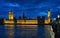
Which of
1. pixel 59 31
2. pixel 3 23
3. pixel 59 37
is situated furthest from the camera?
pixel 3 23

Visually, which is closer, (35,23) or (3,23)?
(35,23)

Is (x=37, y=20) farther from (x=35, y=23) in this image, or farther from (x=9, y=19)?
(x=9, y=19)

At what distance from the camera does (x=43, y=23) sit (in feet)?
449

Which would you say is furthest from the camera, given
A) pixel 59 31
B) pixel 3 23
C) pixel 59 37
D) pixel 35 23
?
pixel 3 23

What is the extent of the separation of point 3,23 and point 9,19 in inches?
186

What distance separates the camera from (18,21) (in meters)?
139

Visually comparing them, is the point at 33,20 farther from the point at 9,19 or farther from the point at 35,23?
the point at 9,19

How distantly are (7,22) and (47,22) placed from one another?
24212 mm

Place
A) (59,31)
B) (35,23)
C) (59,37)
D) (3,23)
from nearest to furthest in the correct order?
(59,37), (59,31), (35,23), (3,23)

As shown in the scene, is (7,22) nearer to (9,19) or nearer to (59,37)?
Result: (9,19)

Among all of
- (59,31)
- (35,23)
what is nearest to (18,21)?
(35,23)

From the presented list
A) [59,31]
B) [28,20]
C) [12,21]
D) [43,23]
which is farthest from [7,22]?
[59,31]

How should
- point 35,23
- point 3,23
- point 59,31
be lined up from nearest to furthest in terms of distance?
point 59,31, point 35,23, point 3,23

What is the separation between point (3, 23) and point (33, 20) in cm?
2082
